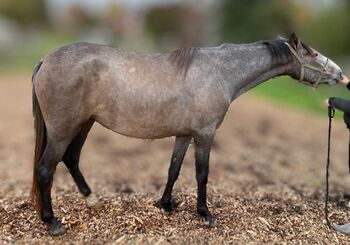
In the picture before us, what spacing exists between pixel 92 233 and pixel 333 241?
8.60ft

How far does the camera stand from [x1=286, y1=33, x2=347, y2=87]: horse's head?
16.5 feet

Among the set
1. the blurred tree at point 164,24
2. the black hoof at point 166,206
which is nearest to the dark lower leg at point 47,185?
the black hoof at point 166,206

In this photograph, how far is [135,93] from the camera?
464cm

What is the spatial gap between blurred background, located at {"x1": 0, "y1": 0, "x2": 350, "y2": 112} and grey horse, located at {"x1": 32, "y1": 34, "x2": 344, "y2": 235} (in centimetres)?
1178

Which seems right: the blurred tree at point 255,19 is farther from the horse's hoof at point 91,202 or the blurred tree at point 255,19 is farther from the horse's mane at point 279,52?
the horse's hoof at point 91,202

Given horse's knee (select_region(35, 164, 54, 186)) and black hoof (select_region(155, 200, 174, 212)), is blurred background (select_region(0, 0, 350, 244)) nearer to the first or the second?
black hoof (select_region(155, 200, 174, 212))

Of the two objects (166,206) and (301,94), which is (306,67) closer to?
(166,206)

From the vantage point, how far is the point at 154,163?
9547mm

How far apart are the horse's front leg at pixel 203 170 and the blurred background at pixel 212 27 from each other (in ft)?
38.7

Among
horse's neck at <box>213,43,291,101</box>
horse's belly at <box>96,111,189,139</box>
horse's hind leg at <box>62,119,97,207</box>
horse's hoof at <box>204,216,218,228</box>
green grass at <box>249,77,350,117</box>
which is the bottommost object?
green grass at <box>249,77,350,117</box>

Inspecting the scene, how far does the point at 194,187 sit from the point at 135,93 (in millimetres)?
2683

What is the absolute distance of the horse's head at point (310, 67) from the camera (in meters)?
5.03

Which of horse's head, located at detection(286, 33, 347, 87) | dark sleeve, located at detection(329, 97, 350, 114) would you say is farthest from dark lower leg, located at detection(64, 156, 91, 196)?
dark sleeve, located at detection(329, 97, 350, 114)

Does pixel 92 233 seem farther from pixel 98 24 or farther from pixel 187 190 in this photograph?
pixel 98 24
